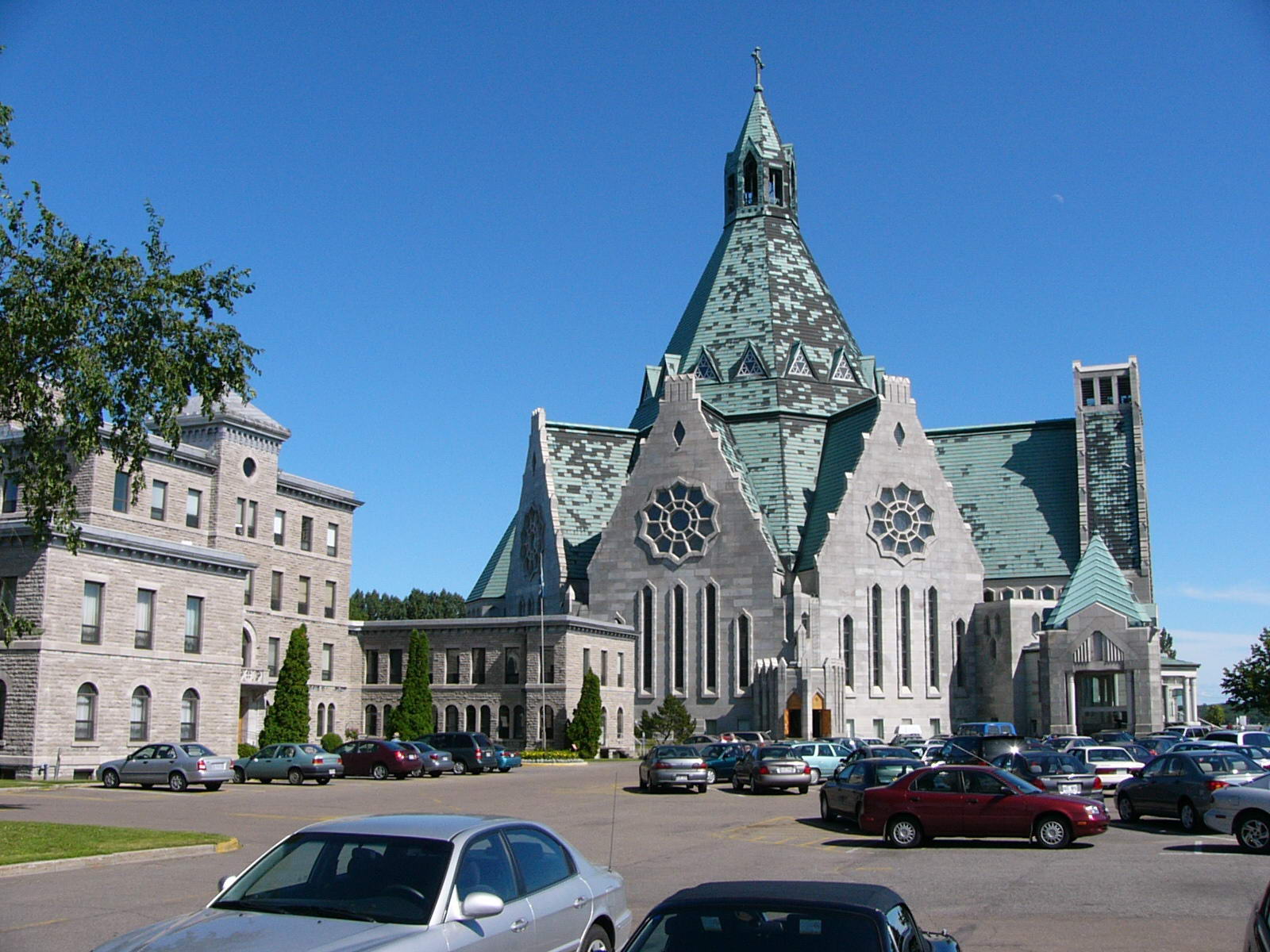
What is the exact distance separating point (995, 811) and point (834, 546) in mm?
53352

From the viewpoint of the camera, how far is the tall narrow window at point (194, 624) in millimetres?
46531

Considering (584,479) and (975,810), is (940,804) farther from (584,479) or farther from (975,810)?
(584,479)

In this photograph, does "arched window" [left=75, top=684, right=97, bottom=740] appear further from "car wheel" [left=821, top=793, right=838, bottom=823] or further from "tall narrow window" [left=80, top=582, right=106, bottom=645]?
"car wheel" [left=821, top=793, right=838, bottom=823]

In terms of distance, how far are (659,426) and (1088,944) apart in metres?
66.0

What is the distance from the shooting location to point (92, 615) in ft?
139

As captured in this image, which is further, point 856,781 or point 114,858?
point 856,781

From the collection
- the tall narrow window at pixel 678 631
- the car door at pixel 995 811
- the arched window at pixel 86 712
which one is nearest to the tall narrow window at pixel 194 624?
the arched window at pixel 86 712

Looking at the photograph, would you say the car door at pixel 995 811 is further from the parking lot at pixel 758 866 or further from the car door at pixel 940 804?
the parking lot at pixel 758 866

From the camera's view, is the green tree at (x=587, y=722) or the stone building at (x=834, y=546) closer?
the green tree at (x=587, y=722)

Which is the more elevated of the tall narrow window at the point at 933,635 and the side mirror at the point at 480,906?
the tall narrow window at the point at 933,635

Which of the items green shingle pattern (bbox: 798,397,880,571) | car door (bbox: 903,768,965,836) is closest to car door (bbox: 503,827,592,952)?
car door (bbox: 903,768,965,836)

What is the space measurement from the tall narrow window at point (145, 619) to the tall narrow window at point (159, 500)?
23.2ft

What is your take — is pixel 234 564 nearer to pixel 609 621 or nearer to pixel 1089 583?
pixel 609 621

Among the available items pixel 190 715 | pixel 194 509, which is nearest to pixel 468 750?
pixel 190 715
